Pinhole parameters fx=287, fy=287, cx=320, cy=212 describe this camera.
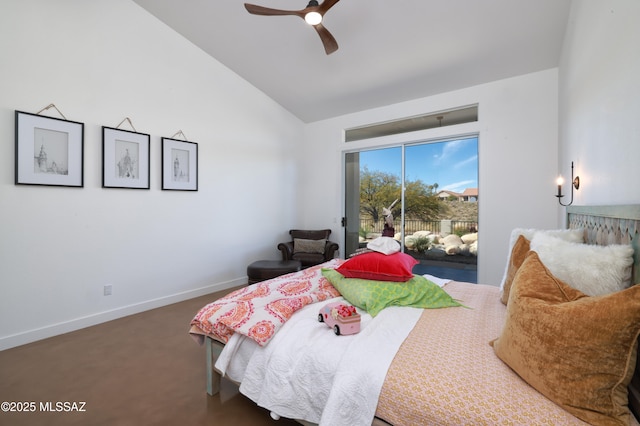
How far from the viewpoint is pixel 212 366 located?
6.04 feet

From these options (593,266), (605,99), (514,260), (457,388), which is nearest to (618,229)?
(593,266)

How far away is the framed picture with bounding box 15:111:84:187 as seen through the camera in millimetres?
2586

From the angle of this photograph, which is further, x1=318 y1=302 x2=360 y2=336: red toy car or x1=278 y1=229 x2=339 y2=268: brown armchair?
x1=278 y1=229 x2=339 y2=268: brown armchair

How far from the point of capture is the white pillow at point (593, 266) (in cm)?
113

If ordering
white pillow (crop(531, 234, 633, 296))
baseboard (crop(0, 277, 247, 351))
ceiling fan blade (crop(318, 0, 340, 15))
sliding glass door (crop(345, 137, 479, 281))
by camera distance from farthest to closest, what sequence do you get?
sliding glass door (crop(345, 137, 479, 281))
baseboard (crop(0, 277, 247, 351))
ceiling fan blade (crop(318, 0, 340, 15))
white pillow (crop(531, 234, 633, 296))

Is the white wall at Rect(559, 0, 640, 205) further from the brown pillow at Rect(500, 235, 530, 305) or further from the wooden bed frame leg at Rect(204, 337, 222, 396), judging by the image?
the wooden bed frame leg at Rect(204, 337, 222, 396)

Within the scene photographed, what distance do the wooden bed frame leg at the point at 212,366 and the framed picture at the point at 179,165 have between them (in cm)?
250

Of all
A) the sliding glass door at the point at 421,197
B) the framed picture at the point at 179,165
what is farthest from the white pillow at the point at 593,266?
the framed picture at the point at 179,165

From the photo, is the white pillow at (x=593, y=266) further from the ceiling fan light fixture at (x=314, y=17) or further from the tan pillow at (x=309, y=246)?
the tan pillow at (x=309, y=246)

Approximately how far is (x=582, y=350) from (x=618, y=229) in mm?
816

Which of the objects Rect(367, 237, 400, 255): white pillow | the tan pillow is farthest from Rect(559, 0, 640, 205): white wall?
the tan pillow

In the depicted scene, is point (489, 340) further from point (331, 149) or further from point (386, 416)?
point (331, 149)

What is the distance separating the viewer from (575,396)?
895 millimetres

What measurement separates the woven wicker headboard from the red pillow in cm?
106
